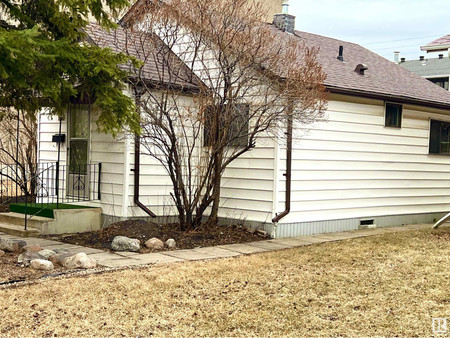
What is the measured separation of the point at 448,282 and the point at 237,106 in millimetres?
4805

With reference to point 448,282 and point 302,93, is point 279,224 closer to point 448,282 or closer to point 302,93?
point 302,93

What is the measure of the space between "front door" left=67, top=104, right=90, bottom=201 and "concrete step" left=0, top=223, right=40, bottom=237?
1318mm

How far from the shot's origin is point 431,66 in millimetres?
34125

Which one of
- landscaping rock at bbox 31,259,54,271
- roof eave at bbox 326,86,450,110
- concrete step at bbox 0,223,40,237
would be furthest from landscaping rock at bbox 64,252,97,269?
roof eave at bbox 326,86,450,110

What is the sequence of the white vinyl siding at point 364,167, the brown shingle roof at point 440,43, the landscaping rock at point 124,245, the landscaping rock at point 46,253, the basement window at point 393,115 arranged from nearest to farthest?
the landscaping rock at point 46,253, the landscaping rock at point 124,245, the white vinyl siding at point 364,167, the basement window at point 393,115, the brown shingle roof at point 440,43

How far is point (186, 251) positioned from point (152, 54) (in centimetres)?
393

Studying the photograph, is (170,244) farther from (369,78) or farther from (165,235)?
(369,78)

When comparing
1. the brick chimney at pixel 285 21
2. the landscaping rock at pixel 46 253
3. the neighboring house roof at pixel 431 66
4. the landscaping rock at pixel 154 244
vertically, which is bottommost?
the landscaping rock at pixel 154 244

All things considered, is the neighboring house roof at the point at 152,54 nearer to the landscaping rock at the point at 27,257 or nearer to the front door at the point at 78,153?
the front door at the point at 78,153

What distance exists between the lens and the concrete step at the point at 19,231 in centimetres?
1023

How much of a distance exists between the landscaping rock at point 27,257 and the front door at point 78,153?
3834mm

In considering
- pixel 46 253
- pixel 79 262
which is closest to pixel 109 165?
pixel 46 253

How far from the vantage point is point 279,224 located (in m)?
10.5

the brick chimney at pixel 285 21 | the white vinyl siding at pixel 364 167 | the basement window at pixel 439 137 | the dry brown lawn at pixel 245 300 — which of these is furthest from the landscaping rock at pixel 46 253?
the basement window at pixel 439 137
